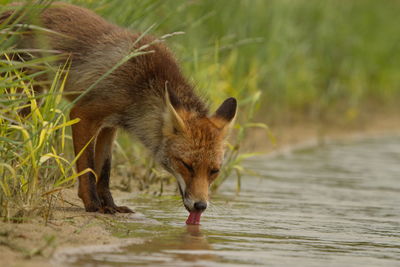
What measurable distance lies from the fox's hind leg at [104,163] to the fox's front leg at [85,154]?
0.25m

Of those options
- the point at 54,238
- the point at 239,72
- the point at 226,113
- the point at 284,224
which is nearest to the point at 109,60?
the point at 226,113

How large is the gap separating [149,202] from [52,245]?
288cm

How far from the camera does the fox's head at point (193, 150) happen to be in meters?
6.42

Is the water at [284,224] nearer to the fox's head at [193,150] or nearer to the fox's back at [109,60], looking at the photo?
the fox's head at [193,150]

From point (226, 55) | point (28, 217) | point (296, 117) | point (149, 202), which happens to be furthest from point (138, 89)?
point (296, 117)

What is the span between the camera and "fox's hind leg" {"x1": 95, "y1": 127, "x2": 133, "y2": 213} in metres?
7.38

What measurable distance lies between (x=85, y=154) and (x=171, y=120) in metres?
0.89

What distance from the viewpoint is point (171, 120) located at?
674 centimetres

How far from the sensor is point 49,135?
6172mm

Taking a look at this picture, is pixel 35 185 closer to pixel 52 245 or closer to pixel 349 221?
pixel 52 245

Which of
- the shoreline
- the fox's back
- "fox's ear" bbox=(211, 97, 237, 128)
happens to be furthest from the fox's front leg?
"fox's ear" bbox=(211, 97, 237, 128)

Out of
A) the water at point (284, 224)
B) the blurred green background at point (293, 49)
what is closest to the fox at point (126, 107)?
the water at point (284, 224)

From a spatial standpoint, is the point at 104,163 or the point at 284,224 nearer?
the point at 284,224

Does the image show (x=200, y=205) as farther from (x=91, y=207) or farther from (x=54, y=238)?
(x=54, y=238)
